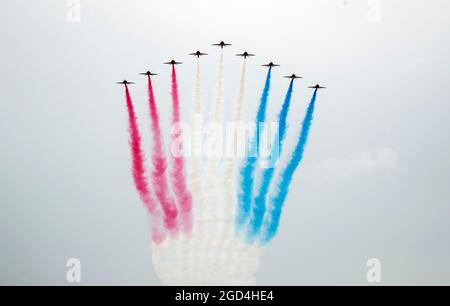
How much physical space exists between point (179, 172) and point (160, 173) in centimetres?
149

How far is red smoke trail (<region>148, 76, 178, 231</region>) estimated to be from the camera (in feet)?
125

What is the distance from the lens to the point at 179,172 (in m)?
38.9

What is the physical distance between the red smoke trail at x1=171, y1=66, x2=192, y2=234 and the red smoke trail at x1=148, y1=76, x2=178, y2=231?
2.32 feet

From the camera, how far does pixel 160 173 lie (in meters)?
38.6

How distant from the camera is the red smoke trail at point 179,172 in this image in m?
37.6

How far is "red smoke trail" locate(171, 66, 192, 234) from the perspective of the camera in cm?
3759

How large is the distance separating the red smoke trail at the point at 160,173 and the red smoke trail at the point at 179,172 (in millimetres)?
708

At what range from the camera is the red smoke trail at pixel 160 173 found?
38.0 metres

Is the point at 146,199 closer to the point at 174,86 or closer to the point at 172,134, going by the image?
the point at 172,134
